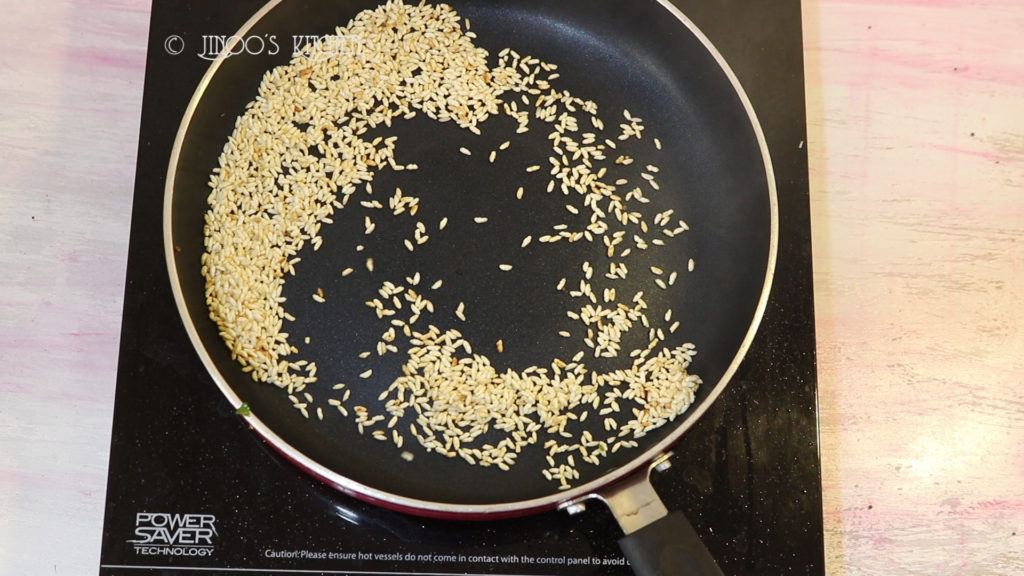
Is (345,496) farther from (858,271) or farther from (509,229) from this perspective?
(858,271)

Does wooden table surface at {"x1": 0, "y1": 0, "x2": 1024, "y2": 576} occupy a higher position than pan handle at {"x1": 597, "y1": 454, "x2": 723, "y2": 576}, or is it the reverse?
wooden table surface at {"x1": 0, "y1": 0, "x2": 1024, "y2": 576}

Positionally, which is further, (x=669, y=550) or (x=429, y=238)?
(x=429, y=238)

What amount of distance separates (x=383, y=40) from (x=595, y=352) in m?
0.51

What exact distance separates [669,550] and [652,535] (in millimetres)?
23

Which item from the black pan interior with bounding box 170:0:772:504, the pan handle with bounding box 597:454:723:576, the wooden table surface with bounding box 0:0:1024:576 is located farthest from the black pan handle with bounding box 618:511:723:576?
the wooden table surface with bounding box 0:0:1024:576

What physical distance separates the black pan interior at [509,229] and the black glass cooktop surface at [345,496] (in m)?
0.04

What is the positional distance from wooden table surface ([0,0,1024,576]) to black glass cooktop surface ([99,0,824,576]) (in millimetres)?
44

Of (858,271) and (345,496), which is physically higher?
(858,271)

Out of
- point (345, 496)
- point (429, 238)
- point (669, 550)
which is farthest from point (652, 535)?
point (429, 238)

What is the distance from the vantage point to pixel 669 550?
894mm

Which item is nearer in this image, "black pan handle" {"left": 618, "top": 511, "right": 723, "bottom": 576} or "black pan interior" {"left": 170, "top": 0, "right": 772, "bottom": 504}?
"black pan handle" {"left": 618, "top": 511, "right": 723, "bottom": 576}

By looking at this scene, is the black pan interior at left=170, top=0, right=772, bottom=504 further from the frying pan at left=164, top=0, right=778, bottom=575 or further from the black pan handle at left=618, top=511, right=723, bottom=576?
the black pan handle at left=618, top=511, right=723, bottom=576

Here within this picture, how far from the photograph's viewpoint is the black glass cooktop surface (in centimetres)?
98

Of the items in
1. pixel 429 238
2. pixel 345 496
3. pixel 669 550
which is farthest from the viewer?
pixel 429 238
